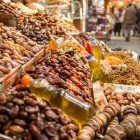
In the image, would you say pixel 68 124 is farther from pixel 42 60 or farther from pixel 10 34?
pixel 10 34

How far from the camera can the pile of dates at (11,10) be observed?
7070 millimetres

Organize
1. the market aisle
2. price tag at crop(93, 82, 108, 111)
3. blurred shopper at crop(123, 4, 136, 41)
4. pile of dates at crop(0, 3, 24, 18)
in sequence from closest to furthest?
price tag at crop(93, 82, 108, 111)
pile of dates at crop(0, 3, 24, 18)
the market aisle
blurred shopper at crop(123, 4, 136, 41)

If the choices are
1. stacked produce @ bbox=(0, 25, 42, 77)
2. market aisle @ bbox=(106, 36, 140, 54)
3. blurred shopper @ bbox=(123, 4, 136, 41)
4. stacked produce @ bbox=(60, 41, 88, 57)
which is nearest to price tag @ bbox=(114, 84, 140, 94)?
stacked produce @ bbox=(60, 41, 88, 57)

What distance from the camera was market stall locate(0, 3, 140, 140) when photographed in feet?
9.27

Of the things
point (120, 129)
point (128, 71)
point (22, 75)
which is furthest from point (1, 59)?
point (128, 71)

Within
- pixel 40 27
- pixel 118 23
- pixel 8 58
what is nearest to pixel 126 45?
pixel 118 23

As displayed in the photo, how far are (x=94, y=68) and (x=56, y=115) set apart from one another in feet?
7.47

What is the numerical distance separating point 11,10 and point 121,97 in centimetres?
337

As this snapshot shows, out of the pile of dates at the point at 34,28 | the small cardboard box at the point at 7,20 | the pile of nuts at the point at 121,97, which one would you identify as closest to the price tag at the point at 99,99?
the pile of nuts at the point at 121,97

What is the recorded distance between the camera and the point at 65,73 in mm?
4219

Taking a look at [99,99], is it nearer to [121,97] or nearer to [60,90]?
[60,90]

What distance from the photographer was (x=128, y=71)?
592 centimetres

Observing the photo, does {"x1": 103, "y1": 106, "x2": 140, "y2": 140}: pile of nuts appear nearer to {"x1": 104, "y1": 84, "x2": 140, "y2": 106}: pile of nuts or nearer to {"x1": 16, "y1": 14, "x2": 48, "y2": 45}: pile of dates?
{"x1": 104, "y1": 84, "x2": 140, "y2": 106}: pile of nuts

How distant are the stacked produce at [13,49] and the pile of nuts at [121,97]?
99cm
